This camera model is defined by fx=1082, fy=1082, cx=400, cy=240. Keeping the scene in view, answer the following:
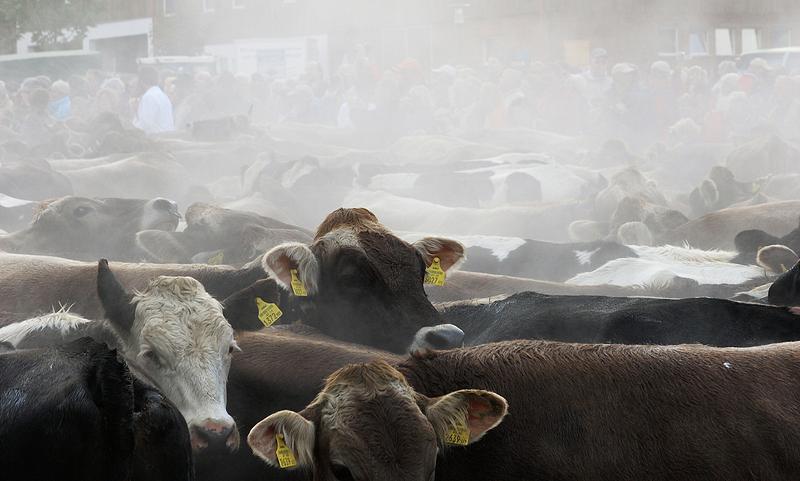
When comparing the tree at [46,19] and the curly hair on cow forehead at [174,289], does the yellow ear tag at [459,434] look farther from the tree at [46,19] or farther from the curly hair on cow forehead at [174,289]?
the tree at [46,19]

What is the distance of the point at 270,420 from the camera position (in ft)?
10.4

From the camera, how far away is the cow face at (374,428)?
3043 mm

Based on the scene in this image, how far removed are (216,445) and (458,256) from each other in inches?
75.6

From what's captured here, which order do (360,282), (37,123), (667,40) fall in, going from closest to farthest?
(360,282) → (37,123) → (667,40)

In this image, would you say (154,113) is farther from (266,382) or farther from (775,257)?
(266,382)

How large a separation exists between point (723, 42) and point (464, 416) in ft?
101

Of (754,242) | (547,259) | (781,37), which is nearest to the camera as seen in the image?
(754,242)

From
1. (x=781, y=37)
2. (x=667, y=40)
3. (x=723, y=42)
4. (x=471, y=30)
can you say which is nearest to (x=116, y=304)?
(x=667, y=40)

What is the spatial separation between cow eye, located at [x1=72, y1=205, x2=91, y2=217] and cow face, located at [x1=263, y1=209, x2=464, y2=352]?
446 centimetres

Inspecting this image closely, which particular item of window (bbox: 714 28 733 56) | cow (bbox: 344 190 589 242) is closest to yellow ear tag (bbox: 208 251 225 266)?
cow (bbox: 344 190 589 242)

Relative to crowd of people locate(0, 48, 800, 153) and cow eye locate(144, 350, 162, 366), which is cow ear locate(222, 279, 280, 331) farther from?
crowd of people locate(0, 48, 800, 153)

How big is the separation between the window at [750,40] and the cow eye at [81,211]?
1039 inches

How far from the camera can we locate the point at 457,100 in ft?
74.8

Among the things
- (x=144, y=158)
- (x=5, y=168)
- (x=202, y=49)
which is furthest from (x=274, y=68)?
(x=5, y=168)
